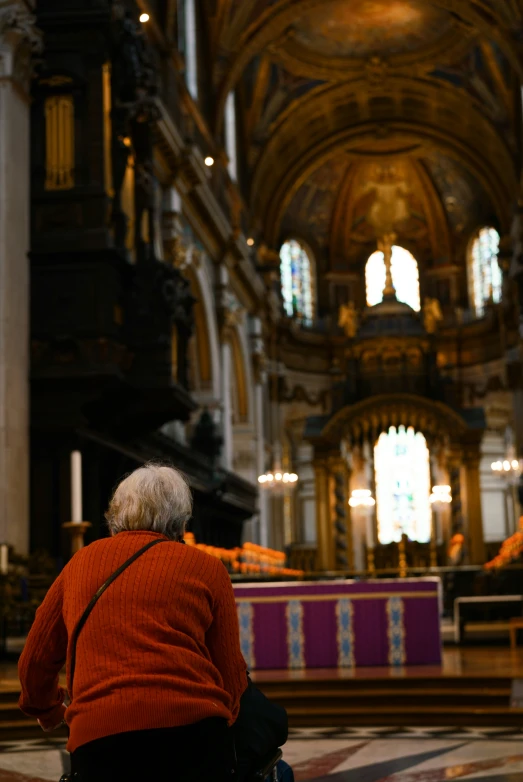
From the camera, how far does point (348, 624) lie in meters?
9.87

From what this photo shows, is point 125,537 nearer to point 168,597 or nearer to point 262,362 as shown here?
point 168,597

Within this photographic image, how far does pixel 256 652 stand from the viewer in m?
9.96

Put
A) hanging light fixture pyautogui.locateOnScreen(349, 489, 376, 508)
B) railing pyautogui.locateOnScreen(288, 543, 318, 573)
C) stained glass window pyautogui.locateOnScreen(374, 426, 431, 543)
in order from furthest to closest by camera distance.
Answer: stained glass window pyautogui.locateOnScreen(374, 426, 431, 543) → railing pyautogui.locateOnScreen(288, 543, 318, 573) → hanging light fixture pyautogui.locateOnScreen(349, 489, 376, 508)

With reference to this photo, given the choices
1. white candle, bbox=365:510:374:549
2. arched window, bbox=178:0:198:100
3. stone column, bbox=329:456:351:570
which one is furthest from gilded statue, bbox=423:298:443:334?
arched window, bbox=178:0:198:100

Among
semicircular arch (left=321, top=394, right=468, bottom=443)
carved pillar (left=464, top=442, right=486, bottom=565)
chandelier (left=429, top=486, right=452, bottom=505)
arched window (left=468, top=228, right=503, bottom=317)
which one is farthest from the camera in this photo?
arched window (left=468, top=228, right=503, bottom=317)

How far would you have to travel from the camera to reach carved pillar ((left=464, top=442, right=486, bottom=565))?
28422 millimetres

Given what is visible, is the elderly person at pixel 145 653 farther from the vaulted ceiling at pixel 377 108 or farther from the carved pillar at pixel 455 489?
the carved pillar at pixel 455 489

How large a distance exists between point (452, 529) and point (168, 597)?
26.8 m

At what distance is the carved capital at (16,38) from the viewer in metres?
12.1

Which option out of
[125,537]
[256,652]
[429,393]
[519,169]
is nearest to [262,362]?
[429,393]

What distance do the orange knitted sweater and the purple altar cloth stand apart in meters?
7.18

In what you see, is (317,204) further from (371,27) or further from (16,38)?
(16,38)

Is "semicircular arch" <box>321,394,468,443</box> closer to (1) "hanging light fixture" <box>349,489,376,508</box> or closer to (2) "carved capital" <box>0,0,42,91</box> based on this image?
(1) "hanging light fixture" <box>349,489,376,508</box>

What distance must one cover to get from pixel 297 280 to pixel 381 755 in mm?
29814
